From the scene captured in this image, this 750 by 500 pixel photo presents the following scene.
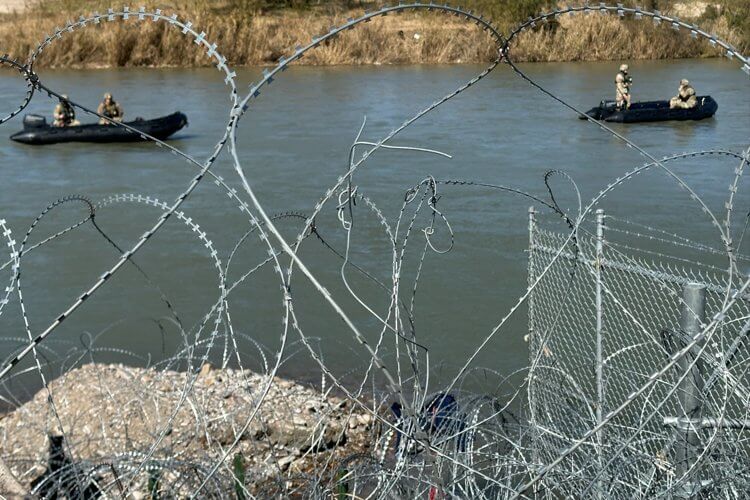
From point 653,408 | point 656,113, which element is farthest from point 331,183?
point 653,408

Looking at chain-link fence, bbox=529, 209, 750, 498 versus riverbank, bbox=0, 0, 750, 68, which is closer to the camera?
chain-link fence, bbox=529, 209, 750, 498

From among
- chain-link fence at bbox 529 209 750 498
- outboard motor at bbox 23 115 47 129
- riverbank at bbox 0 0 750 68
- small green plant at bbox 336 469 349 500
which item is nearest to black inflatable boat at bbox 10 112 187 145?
outboard motor at bbox 23 115 47 129

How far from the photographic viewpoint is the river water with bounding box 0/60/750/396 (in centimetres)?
1116

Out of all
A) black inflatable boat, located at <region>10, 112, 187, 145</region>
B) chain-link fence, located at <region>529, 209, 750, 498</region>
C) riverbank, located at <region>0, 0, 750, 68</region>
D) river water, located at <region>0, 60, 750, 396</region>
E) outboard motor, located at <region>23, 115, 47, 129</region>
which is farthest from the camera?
riverbank, located at <region>0, 0, 750, 68</region>

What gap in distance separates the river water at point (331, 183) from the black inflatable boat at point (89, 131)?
26cm

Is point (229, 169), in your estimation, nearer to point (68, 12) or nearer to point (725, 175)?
point (725, 175)

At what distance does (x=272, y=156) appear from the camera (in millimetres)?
21078

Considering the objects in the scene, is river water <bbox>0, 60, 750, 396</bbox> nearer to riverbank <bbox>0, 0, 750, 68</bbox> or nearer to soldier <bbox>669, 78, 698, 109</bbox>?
soldier <bbox>669, 78, 698, 109</bbox>

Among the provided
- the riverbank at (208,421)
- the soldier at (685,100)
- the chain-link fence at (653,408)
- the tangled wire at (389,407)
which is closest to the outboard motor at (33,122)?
the tangled wire at (389,407)

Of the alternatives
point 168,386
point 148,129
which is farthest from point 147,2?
point 168,386

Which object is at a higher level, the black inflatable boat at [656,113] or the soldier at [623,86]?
the soldier at [623,86]

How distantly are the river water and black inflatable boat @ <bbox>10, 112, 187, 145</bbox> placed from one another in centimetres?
26

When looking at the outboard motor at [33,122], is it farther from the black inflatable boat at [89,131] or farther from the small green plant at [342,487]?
the small green plant at [342,487]

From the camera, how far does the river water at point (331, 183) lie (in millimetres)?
11165
